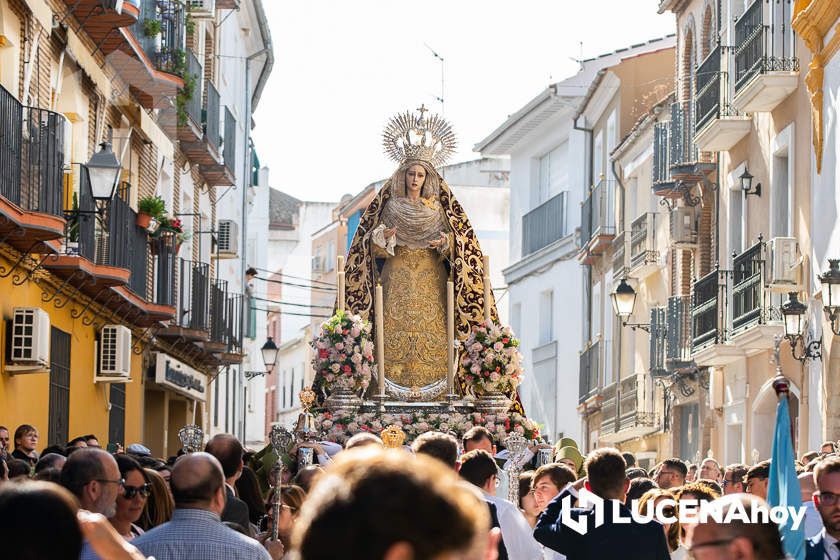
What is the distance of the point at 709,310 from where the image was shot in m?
22.6

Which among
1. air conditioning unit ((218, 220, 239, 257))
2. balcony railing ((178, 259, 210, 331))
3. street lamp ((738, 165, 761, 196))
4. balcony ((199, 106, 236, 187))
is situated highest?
balcony ((199, 106, 236, 187))

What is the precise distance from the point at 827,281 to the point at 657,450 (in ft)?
43.5

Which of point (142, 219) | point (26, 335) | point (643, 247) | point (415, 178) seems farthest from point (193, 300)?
point (26, 335)

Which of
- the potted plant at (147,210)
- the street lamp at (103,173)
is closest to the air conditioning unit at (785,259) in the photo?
the street lamp at (103,173)

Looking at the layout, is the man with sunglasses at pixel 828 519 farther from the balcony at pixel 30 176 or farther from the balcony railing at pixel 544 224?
the balcony railing at pixel 544 224

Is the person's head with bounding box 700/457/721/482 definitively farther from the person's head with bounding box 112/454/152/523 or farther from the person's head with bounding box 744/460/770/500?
the person's head with bounding box 112/454/152/523

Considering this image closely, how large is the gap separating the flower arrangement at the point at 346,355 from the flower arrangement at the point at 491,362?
1041mm

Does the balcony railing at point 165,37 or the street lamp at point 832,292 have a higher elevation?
the balcony railing at point 165,37

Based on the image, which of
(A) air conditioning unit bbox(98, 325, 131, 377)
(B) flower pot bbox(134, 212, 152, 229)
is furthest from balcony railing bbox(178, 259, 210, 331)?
(A) air conditioning unit bbox(98, 325, 131, 377)

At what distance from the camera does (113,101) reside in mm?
22297

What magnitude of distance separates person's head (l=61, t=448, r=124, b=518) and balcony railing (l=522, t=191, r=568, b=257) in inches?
1237

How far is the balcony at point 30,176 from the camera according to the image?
14695mm

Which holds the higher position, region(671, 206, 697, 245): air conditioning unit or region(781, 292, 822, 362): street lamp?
region(671, 206, 697, 245): air conditioning unit

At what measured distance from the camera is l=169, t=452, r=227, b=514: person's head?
6.07 meters
